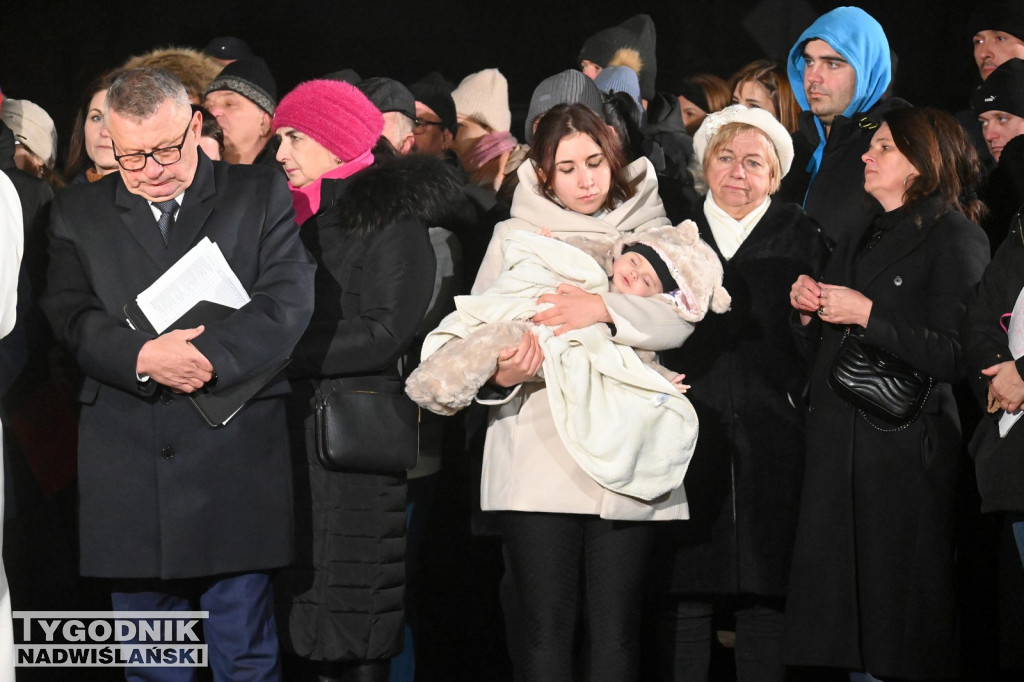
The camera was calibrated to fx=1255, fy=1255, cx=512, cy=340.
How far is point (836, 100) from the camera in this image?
4.37 meters

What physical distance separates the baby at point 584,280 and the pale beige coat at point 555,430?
55 millimetres

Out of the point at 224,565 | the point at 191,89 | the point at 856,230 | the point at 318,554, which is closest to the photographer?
the point at 224,565

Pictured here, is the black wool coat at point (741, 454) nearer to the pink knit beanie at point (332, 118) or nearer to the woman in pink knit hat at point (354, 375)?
the woman in pink knit hat at point (354, 375)

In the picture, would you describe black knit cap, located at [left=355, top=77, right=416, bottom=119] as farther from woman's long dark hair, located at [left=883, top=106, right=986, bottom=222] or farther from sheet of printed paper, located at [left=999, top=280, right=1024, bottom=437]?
sheet of printed paper, located at [left=999, top=280, right=1024, bottom=437]

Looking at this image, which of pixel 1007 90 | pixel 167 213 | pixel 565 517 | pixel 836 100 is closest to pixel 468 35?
pixel 836 100

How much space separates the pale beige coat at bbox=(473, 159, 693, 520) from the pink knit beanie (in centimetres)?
62

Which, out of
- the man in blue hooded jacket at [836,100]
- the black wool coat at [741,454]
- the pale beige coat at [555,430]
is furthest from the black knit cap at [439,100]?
the black wool coat at [741,454]

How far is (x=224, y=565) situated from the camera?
2947 mm

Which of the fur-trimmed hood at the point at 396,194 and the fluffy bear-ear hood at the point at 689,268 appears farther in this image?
the fur-trimmed hood at the point at 396,194

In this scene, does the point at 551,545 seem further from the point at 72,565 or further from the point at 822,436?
the point at 72,565

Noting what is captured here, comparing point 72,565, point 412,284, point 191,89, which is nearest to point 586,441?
point 412,284

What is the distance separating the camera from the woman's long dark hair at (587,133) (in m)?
3.37

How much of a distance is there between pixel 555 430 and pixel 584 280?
1.27 feet

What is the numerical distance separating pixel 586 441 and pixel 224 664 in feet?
3.36
